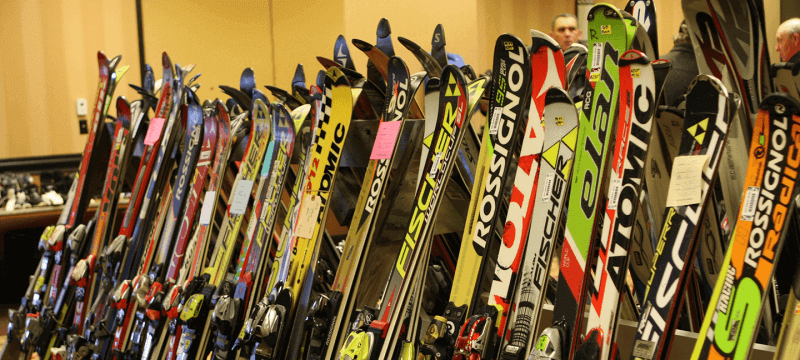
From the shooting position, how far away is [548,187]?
3.95ft

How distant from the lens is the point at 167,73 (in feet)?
7.47

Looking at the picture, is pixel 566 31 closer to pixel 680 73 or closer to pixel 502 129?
pixel 680 73

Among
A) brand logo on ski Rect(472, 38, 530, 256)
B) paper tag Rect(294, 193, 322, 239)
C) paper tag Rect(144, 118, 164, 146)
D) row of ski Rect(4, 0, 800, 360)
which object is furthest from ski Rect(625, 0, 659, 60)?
paper tag Rect(144, 118, 164, 146)

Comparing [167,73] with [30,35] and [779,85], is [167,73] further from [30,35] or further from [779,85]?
[30,35]

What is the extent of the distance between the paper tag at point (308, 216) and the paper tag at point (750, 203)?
37.1 inches

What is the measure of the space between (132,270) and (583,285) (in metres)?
1.55

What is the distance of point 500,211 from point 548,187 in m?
0.27

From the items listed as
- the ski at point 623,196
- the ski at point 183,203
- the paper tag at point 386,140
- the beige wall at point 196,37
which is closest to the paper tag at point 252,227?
the ski at point 183,203

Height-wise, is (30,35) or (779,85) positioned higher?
Answer: (30,35)

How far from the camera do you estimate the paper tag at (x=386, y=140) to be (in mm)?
1519

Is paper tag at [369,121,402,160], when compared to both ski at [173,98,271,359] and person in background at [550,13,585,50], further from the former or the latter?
person in background at [550,13,585,50]

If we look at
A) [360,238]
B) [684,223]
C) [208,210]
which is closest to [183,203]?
[208,210]

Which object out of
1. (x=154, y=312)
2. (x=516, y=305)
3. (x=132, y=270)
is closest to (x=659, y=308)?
(x=516, y=305)

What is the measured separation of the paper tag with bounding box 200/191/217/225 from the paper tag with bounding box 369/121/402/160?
590mm
